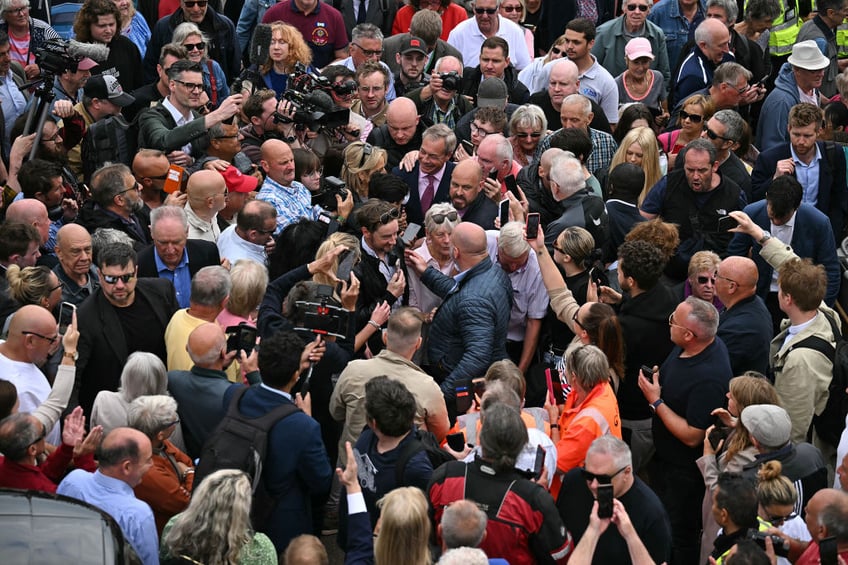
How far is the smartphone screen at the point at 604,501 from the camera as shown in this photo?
5164mm

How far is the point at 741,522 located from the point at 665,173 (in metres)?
4.34

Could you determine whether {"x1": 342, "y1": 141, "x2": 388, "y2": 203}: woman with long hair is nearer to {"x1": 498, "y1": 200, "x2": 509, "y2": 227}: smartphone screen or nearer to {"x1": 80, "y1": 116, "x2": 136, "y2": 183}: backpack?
{"x1": 498, "y1": 200, "x2": 509, "y2": 227}: smartphone screen

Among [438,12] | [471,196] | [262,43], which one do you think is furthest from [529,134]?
[438,12]

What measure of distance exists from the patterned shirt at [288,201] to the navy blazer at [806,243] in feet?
9.46

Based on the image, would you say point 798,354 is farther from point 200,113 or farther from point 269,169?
point 200,113

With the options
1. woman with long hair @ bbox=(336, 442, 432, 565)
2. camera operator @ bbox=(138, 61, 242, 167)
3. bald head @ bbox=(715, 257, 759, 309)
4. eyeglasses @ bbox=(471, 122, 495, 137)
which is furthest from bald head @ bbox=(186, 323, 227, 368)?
eyeglasses @ bbox=(471, 122, 495, 137)

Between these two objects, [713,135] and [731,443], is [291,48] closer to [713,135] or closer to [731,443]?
[713,135]

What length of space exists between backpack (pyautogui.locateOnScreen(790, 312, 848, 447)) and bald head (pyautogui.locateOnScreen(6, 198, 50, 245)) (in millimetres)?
4487

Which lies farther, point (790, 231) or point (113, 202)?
point (790, 231)

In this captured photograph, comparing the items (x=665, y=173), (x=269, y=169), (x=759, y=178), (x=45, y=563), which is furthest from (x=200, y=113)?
(x=45, y=563)

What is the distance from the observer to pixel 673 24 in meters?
12.2

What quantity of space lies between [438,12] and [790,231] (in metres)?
5.31

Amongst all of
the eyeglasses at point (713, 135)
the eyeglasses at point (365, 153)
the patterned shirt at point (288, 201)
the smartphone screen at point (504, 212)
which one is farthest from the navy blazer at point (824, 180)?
the patterned shirt at point (288, 201)

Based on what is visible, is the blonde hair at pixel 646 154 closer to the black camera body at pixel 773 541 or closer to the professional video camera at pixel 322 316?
the professional video camera at pixel 322 316
